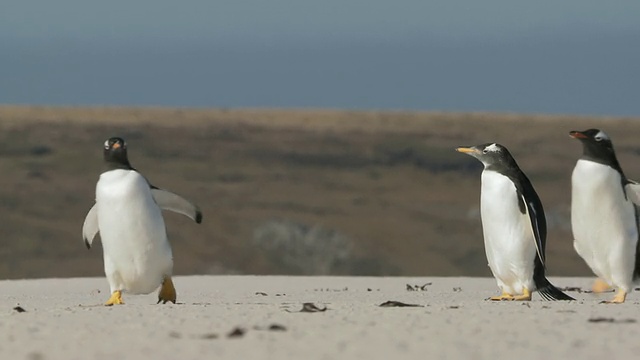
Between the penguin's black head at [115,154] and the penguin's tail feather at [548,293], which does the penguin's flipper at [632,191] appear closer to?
the penguin's tail feather at [548,293]

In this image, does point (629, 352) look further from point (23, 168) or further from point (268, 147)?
point (268, 147)

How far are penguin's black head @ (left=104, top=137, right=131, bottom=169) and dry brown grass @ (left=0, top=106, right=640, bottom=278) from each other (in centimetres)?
2096

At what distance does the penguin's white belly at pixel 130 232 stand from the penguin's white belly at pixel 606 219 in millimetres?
3447

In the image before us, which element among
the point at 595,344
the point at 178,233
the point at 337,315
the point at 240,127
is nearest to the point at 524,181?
the point at 337,315

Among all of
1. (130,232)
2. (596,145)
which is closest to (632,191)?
(596,145)

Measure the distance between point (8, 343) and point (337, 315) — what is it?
2.35 m

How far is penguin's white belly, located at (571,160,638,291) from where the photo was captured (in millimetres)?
12109

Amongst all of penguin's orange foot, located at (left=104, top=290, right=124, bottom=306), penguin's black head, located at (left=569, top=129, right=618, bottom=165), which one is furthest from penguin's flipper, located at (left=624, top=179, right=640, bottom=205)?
penguin's orange foot, located at (left=104, top=290, right=124, bottom=306)

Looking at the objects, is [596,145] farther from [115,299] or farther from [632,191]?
[115,299]

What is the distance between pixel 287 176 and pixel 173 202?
37845 millimetres

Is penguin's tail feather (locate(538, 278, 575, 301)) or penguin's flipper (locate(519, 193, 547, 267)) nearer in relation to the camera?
penguin's flipper (locate(519, 193, 547, 267))

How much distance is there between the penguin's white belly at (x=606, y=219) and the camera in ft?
39.7

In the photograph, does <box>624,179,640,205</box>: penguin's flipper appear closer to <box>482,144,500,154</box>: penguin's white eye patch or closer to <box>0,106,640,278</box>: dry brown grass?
<box>482,144,500,154</box>: penguin's white eye patch

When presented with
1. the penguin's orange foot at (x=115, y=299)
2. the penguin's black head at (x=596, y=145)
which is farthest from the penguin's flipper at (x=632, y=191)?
the penguin's orange foot at (x=115, y=299)
